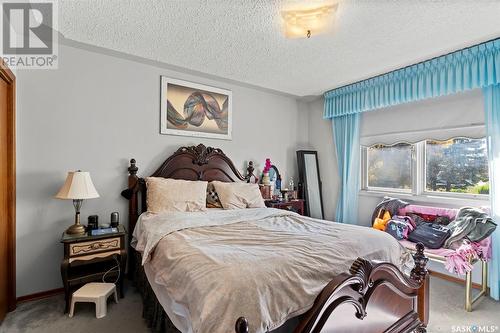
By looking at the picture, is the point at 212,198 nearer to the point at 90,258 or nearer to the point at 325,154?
the point at 90,258

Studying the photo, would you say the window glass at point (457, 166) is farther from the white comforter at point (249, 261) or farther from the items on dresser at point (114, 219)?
the items on dresser at point (114, 219)

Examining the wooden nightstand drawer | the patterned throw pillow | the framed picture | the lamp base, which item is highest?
the framed picture

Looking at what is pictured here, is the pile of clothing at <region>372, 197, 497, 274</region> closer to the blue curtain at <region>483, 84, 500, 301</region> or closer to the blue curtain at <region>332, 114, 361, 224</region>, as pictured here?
the blue curtain at <region>483, 84, 500, 301</region>

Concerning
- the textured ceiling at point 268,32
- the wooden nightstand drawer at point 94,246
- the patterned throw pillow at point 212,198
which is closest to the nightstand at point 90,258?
the wooden nightstand drawer at point 94,246

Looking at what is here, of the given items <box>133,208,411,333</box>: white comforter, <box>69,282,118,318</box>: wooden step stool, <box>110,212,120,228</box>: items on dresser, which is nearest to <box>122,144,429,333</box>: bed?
<box>133,208,411,333</box>: white comforter

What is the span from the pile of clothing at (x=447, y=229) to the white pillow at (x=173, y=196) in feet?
7.42

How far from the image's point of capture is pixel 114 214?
268cm

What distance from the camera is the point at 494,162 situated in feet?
8.36

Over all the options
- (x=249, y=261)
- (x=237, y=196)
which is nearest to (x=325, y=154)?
(x=237, y=196)

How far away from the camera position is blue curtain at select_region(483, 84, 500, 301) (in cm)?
247

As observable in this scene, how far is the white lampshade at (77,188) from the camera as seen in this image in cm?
227

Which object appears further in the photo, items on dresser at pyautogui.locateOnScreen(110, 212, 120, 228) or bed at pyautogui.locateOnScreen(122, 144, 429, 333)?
items on dresser at pyautogui.locateOnScreen(110, 212, 120, 228)

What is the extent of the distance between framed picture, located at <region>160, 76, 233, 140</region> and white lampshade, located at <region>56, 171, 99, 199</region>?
3.52 feet

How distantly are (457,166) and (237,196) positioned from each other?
266cm
